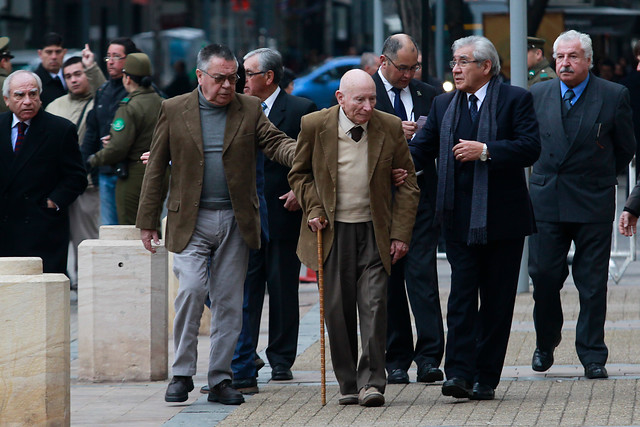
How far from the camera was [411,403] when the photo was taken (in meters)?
7.43

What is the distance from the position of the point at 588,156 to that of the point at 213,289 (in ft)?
7.93

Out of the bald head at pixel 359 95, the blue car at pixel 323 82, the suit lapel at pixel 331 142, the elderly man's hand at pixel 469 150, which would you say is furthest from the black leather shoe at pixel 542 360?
the blue car at pixel 323 82

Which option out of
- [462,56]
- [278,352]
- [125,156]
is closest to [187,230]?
[278,352]

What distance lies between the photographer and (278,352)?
8477mm

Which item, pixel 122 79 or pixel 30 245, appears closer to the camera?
pixel 30 245

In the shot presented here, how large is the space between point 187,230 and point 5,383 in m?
1.46

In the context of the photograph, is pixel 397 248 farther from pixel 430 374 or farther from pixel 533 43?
pixel 533 43

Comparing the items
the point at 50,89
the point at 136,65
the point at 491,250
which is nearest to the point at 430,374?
the point at 491,250

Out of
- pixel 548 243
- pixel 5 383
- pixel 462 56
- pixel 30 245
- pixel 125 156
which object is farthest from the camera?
pixel 125 156

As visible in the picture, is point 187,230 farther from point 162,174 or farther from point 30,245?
point 30,245

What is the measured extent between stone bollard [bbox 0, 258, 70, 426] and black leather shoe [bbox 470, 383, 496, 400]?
2.32 m

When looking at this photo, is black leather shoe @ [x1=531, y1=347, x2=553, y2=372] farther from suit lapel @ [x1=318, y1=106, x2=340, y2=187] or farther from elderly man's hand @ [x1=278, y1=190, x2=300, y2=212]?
suit lapel @ [x1=318, y1=106, x2=340, y2=187]

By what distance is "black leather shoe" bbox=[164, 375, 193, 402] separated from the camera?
762 cm

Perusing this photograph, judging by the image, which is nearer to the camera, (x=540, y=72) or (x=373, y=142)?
(x=373, y=142)
